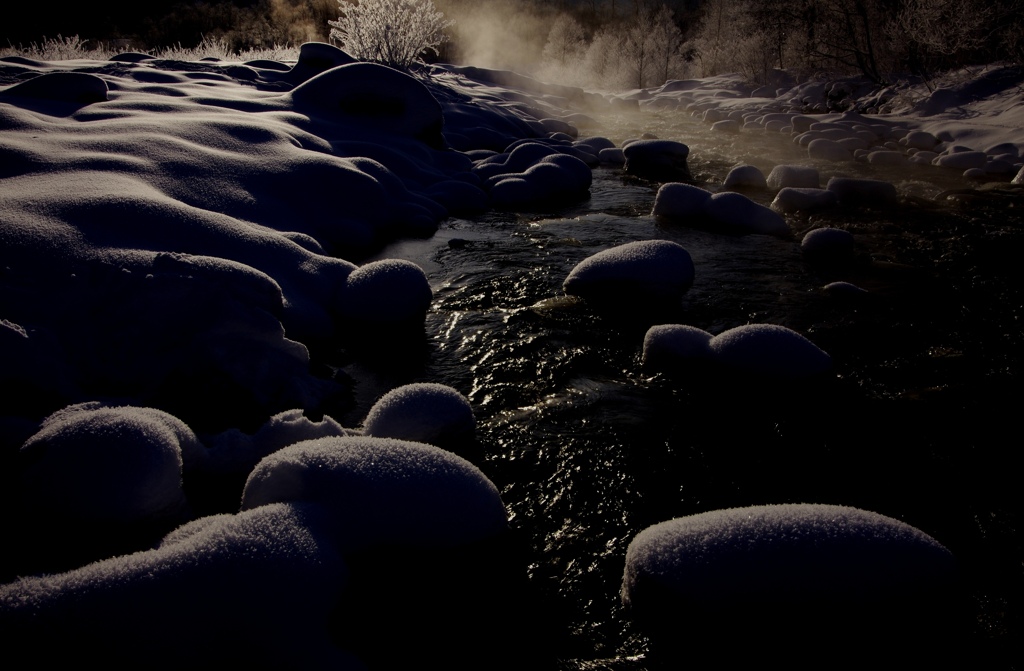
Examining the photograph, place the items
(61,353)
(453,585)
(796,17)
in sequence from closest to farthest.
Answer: (453,585)
(61,353)
(796,17)

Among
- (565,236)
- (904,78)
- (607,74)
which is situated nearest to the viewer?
(565,236)

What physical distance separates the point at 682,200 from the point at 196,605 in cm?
538

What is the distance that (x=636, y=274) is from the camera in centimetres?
369

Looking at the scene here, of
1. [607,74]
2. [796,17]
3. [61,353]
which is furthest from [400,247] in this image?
Result: [607,74]

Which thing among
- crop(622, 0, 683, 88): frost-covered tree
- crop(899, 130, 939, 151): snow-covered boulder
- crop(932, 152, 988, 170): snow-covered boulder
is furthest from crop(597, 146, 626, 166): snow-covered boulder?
crop(622, 0, 683, 88): frost-covered tree

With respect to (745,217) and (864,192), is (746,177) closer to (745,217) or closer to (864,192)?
(864,192)

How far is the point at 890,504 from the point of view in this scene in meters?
2.09

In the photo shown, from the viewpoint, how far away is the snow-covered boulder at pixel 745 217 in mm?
5336

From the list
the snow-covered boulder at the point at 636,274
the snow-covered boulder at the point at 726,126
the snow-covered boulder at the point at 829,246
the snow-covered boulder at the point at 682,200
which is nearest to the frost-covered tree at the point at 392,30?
the snow-covered boulder at the point at 726,126

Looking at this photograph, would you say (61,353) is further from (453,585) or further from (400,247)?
(400,247)

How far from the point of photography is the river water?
1.86 metres

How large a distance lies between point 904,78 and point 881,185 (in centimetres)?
1049

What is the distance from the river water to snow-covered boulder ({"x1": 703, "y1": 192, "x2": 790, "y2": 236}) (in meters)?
0.39

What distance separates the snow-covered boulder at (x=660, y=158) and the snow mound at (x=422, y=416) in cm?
644
